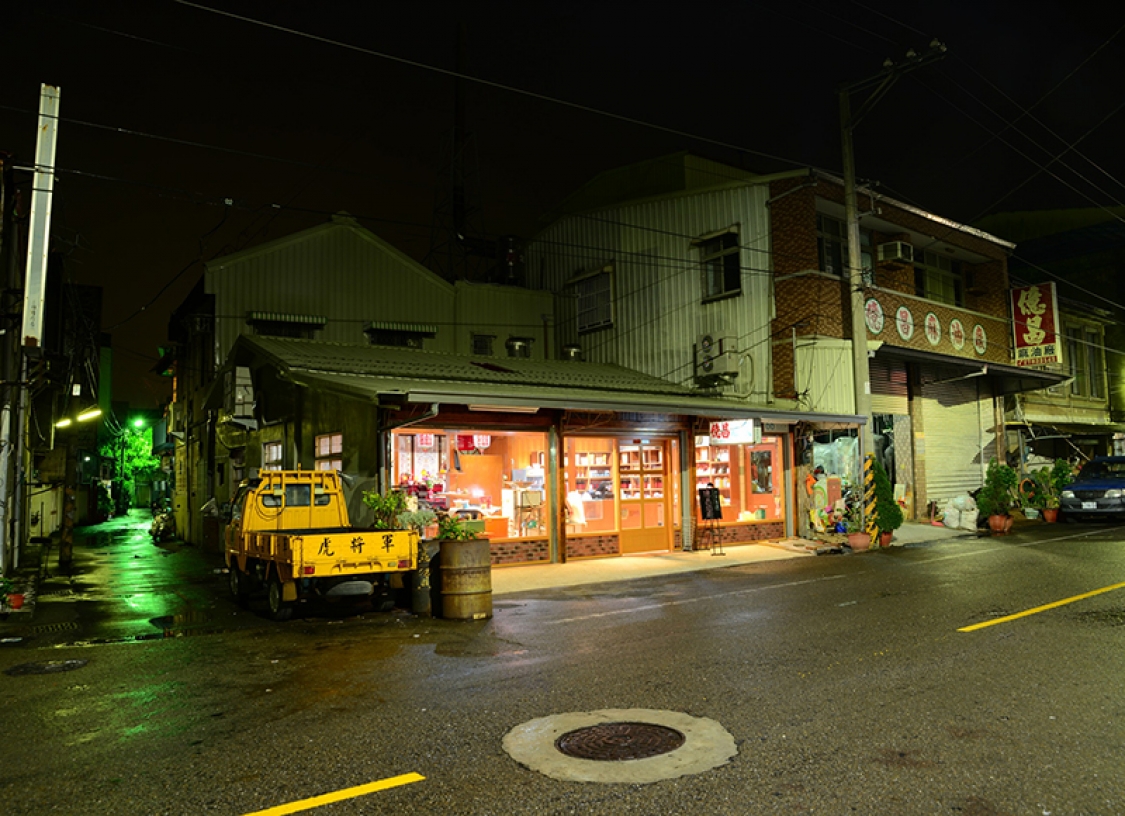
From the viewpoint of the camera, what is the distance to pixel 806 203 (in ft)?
74.5

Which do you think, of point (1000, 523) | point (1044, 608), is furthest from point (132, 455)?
point (1044, 608)

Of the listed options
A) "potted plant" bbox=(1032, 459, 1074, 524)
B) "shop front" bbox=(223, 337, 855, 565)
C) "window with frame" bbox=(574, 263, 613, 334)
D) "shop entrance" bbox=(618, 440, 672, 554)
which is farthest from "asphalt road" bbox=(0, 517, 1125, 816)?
"potted plant" bbox=(1032, 459, 1074, 524)

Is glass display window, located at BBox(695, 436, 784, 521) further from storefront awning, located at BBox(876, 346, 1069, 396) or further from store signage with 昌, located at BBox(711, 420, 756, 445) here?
storefront awning, located at BBox(876, 346, 1069, 396)

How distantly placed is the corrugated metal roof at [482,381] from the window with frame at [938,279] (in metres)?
10.8

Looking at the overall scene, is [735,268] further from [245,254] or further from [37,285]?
[37,285]

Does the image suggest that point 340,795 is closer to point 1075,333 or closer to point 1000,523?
point 1000,523

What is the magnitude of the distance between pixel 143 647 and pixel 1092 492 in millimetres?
25213

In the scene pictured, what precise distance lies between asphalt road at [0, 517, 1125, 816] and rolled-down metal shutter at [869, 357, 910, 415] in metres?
13.1

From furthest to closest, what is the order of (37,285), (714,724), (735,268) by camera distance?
(735,268) → (37,285) → (714,724)

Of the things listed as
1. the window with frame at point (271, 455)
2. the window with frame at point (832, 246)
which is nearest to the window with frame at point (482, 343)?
the window with frame at point (271, 455)

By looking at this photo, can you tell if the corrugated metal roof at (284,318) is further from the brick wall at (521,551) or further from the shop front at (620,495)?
the brick wall at (521,551)

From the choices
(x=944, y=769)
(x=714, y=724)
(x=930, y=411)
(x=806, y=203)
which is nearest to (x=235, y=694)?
(x=714, y=724)

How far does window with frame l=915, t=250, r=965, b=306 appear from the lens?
2853cm

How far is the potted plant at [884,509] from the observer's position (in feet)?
66.3
